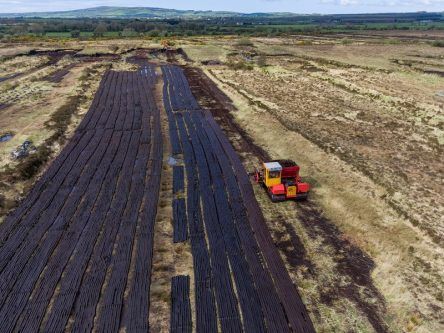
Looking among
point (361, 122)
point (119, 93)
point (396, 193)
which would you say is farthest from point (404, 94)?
point (119, 93)

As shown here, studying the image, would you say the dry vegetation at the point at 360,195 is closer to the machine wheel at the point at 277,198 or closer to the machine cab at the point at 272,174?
the machine wheel at the point at 277,198

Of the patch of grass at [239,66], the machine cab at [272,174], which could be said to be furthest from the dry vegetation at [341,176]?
the patch of grass at [239,66]

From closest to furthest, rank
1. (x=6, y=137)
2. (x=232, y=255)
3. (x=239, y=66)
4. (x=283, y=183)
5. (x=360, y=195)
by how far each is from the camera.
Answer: (x=232, y=255) → (x=360, y=195) → (x=283, y=183) → (x=6, y=137) → (x=239, y=66)

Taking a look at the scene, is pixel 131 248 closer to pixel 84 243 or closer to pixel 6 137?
pixel 84 243

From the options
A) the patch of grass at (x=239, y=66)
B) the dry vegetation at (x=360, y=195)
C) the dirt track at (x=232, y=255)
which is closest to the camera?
the dirt track at (x=232, y=255)

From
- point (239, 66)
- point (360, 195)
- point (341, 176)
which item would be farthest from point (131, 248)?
point (239, 66)

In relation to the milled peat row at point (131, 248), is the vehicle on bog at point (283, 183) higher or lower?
higher
